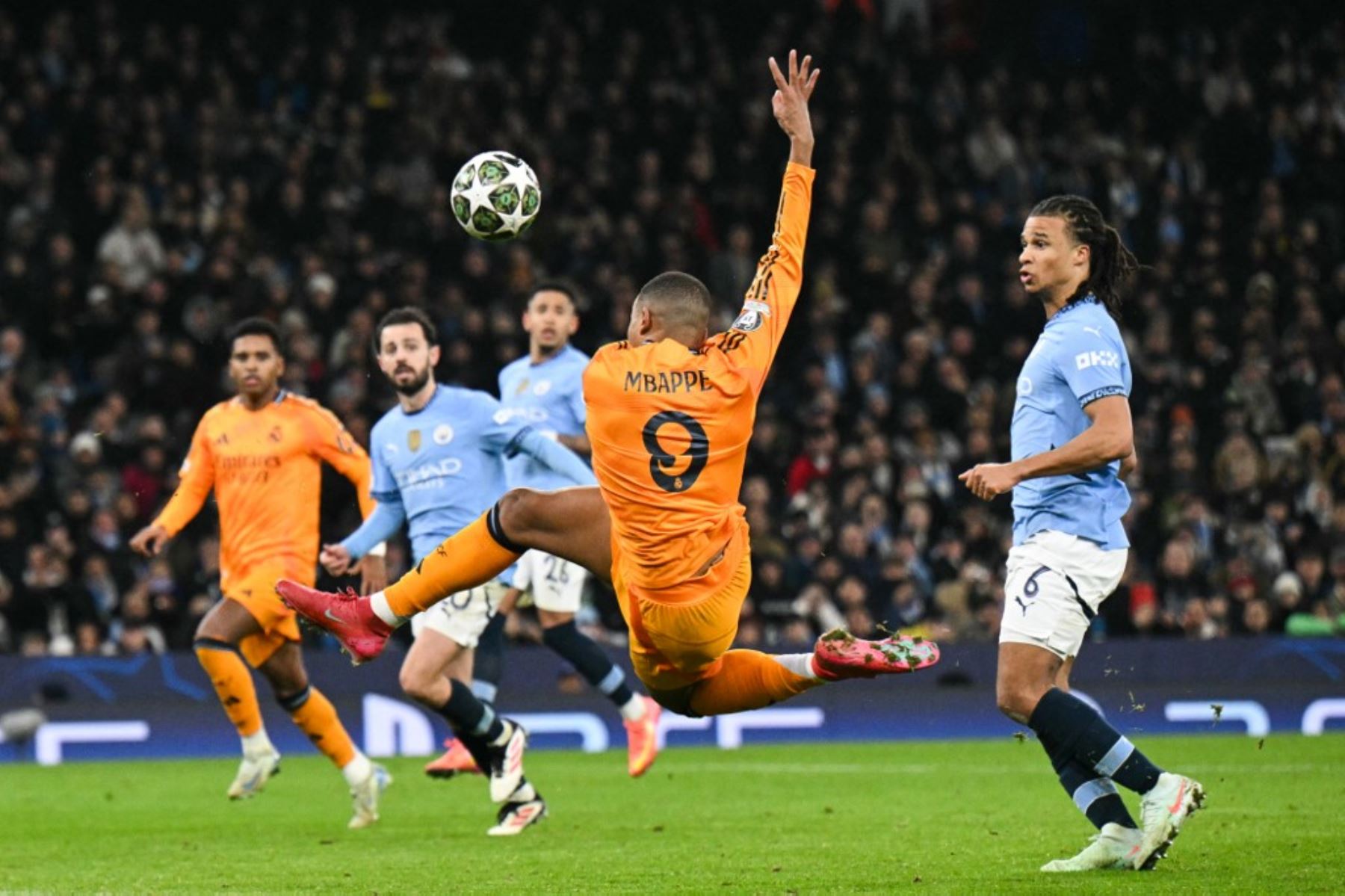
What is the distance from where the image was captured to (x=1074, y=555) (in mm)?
7195

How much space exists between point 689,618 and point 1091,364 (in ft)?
5.72

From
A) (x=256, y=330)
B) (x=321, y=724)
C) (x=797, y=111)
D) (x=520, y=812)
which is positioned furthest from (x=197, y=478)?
(x=797, y=111)

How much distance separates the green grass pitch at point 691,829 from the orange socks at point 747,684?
652mm

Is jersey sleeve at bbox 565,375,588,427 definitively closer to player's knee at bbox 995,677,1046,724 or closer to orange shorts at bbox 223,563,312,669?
orange shorts at bbox 223,563,312,669

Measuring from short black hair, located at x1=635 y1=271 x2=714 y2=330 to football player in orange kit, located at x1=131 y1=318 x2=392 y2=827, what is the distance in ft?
12.4

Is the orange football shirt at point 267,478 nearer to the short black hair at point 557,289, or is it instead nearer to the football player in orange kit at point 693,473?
the short black hair at point 557,289

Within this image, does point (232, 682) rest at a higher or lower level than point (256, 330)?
lower

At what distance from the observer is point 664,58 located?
877 inches

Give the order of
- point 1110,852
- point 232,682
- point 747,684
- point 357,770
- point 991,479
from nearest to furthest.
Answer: point 991,479 → point 1110,852 → point 747,684 → point 357,770 → point 232,682

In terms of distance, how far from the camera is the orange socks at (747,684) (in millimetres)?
7195

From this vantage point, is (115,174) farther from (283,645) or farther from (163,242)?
(283,645)

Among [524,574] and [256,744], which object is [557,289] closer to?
[524,574]

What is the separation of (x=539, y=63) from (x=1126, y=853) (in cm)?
1562

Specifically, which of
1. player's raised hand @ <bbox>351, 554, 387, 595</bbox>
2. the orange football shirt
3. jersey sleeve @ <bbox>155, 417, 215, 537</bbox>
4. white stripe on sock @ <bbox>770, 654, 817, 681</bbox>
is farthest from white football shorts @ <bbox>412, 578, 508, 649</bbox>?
white stripe on sock @ <bbox>770, 654, 817, 681</bbox>
